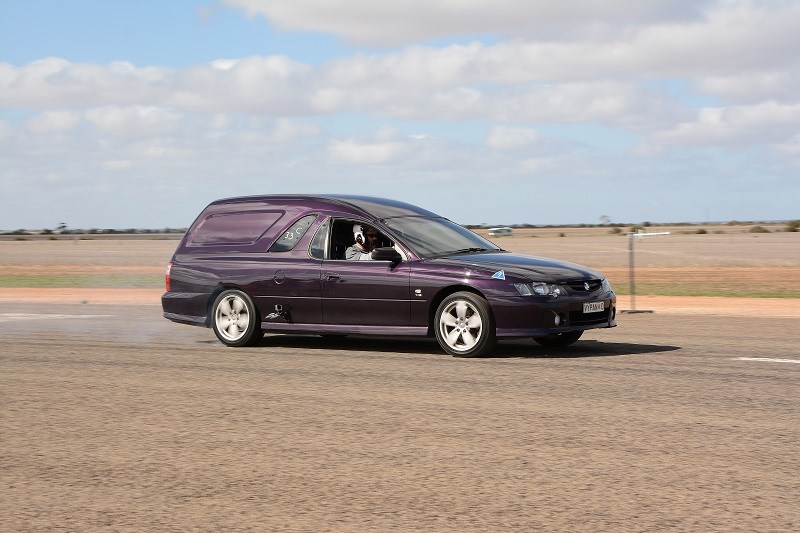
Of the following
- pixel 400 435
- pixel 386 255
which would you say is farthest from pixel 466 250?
pixel 400 435

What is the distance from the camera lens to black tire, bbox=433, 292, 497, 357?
11.8m

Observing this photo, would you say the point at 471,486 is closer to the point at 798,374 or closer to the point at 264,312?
the point at 798,374

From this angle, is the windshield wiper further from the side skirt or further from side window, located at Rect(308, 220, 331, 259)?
side window, located at Rect(308, 220, 331, 259)

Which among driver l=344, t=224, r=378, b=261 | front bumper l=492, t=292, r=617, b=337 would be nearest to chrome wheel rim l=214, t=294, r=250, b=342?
driver l=344, t=224, r=378, b=261

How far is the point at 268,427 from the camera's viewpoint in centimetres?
788

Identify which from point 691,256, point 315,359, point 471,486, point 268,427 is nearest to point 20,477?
point 268,427

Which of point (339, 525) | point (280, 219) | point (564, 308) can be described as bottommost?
point (339, 525)

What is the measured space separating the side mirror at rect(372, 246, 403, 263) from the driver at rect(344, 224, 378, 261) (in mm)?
510

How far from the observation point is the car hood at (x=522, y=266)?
11.9 m

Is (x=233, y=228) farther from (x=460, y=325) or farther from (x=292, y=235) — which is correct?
(x=460, y=325)

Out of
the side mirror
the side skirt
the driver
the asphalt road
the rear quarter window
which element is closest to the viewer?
the asphalt road

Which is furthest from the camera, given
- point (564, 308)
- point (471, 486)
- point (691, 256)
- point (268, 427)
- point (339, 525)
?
point (691, 256)

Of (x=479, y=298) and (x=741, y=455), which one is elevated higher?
(x=479, y=298)

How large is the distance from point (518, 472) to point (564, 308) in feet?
18.3
